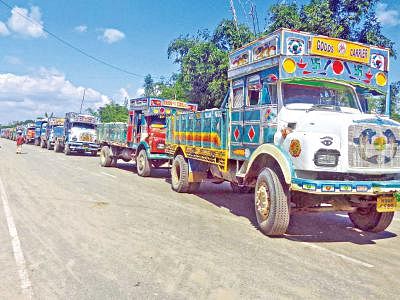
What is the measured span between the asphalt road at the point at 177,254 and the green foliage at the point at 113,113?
4592cm

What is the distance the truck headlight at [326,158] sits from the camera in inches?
204

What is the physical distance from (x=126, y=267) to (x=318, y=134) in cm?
323

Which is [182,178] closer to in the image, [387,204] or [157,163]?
[157,163]

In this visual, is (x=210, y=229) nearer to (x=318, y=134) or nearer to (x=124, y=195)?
(x=318, y=134)

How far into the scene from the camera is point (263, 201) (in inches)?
237

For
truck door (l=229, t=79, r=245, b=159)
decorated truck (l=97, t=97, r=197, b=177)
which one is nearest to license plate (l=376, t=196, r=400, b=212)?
truck door (l=229, t=79, r=245, b=159)

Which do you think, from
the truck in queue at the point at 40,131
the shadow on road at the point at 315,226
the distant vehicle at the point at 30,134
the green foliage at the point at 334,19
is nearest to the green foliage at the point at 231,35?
the green foliage at the point at 334,19

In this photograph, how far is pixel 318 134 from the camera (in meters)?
5.25

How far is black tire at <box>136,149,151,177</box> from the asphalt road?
507cm

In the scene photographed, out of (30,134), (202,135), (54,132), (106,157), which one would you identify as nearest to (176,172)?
(202,135)

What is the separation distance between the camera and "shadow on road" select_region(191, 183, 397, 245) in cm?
605

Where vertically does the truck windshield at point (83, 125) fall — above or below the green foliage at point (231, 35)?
below

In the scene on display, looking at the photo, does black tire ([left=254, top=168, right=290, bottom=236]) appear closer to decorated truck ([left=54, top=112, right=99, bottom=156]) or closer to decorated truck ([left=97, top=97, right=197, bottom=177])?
decorated truck ([left=97, top=97, right=197, bottom=177])

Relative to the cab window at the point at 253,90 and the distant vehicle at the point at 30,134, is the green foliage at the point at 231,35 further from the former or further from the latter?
the distant vehicle at the point at 30,134
